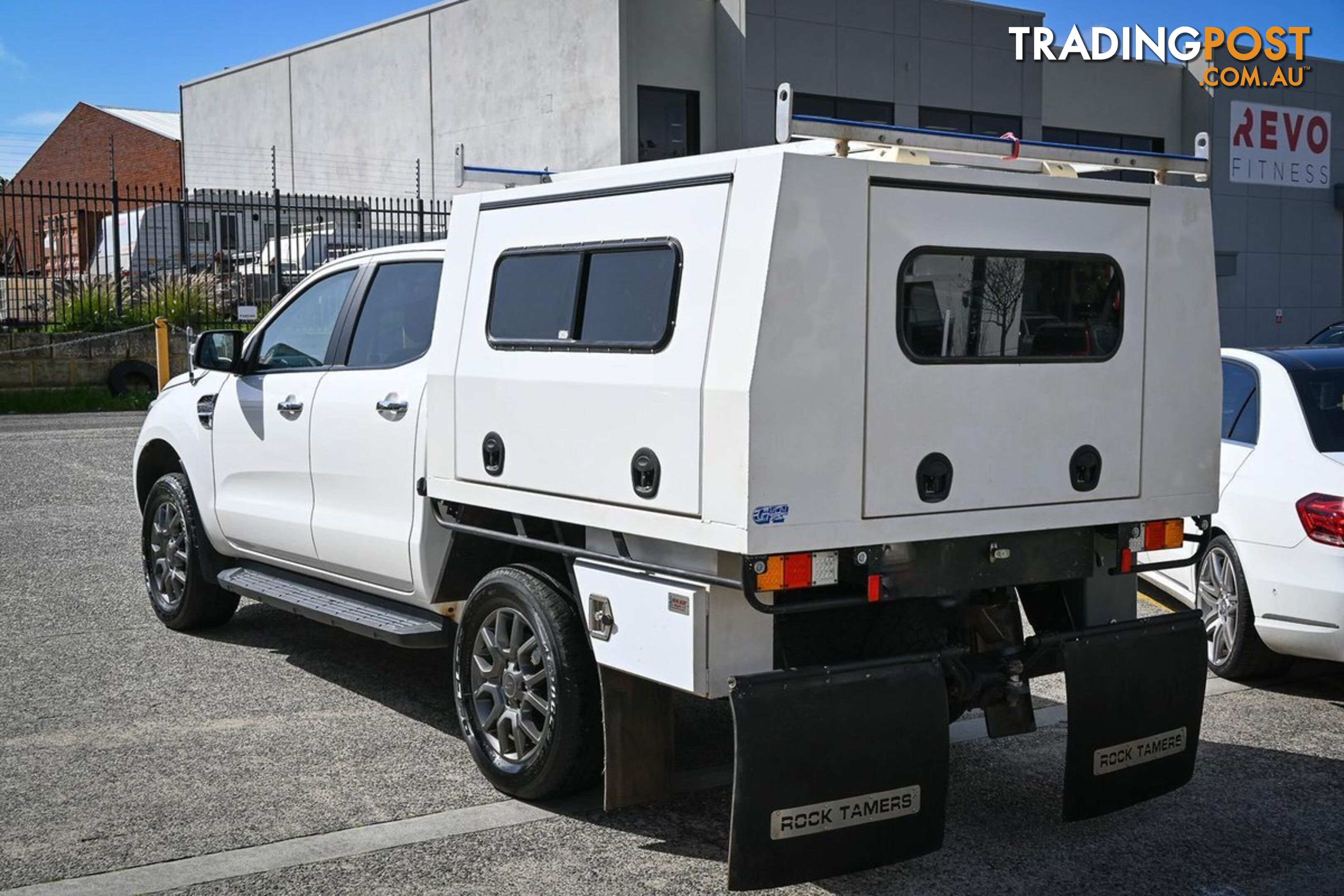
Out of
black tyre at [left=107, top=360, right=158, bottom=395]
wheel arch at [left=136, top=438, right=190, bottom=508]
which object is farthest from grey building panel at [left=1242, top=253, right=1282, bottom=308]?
wheel arch at [left=136, top=438, right=190, bottom=508]

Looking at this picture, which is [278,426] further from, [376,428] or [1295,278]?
[1295,278]

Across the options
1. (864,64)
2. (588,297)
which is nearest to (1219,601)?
(588,297)

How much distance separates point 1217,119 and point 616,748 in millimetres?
34378

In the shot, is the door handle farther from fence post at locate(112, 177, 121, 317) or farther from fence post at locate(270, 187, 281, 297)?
fence post at locate(112, 177, 121, 317)

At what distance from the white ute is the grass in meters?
19.1

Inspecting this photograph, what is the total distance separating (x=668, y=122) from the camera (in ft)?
95.0

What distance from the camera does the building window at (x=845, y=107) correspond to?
2947cm

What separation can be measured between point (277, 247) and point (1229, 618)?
20711 millimetres

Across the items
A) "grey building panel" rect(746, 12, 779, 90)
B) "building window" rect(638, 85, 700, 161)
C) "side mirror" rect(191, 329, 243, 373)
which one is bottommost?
"side mirror" rect(191, 329, 243, 373)

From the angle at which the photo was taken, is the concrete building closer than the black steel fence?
No

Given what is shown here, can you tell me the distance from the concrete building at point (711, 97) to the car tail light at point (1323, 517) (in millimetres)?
22362

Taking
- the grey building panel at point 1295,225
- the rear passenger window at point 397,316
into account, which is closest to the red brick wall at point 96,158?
the grey building panel at point 1295,225

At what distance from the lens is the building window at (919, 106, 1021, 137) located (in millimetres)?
31562

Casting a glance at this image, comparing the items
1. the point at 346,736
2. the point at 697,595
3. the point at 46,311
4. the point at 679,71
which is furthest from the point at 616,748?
the point at 679,71
